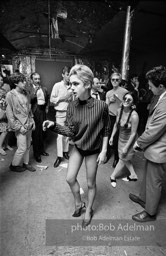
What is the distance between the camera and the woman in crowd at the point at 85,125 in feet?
5.88

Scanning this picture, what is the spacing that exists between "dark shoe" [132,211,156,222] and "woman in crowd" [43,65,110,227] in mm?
800

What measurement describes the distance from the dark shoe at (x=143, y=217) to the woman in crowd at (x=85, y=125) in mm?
800

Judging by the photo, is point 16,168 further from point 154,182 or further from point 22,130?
point 154,182

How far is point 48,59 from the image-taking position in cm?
1489

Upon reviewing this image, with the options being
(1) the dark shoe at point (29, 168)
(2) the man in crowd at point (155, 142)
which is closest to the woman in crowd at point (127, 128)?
(2) the man in crowd at point (155, 142)

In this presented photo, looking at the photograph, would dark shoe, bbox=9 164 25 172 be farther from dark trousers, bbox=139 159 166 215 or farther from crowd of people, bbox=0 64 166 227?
dark trousers, bbox=139 159 166 215

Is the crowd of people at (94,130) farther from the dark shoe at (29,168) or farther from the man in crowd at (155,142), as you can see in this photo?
the dark shoe at (29,168)

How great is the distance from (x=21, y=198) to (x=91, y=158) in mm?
1492

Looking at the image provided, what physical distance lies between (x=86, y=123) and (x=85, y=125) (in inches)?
1.0

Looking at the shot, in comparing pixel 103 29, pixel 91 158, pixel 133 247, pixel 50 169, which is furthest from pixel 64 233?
pixel 103 29

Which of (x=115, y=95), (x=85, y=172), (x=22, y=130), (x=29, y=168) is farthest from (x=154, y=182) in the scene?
(x=29, y=168)

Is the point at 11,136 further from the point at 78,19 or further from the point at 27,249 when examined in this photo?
the point at 78,19

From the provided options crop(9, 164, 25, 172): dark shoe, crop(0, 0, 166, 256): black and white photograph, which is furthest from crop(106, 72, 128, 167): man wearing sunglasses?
crop(9, 164, 25, 172): dark shoe

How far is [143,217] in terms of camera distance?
2.31 meters
